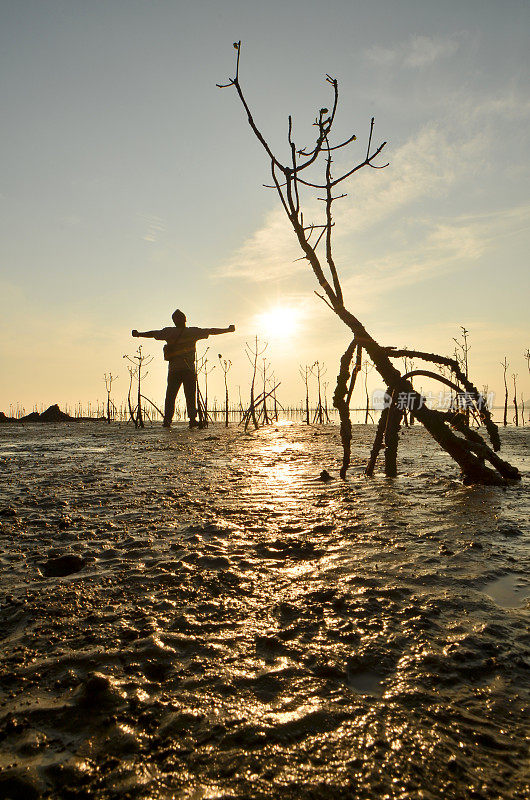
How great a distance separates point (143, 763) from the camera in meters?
1.21

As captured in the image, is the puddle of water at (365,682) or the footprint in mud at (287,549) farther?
the footprint in mud at (287,549)

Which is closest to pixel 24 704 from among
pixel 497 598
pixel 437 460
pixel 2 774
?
pixel 2 774

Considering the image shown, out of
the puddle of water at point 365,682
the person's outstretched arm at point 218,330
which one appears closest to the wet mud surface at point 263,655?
the puddle of water at point 365,682

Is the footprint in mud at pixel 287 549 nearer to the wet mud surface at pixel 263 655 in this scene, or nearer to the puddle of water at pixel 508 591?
the wet mud surface at pixel 263 655

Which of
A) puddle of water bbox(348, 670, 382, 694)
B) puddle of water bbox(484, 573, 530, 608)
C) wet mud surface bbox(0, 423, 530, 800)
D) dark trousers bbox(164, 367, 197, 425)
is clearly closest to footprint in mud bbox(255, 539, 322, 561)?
wet mud surface bbox(0, 423, 530, 800)

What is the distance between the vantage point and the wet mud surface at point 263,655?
119 cm

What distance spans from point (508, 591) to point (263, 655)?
136 centimetres

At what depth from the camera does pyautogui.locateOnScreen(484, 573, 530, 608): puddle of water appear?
217 cm

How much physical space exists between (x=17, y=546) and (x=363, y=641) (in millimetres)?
2380

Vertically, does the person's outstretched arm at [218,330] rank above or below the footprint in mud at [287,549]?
above

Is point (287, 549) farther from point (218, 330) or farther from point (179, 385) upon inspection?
point (179, 385)

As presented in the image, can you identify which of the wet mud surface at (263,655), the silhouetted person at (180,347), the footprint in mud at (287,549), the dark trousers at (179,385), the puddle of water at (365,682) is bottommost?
the puddle of water at (365,682)

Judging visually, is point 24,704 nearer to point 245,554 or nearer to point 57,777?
point 57,777

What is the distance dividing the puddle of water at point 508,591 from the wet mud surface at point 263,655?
0.04 feet
